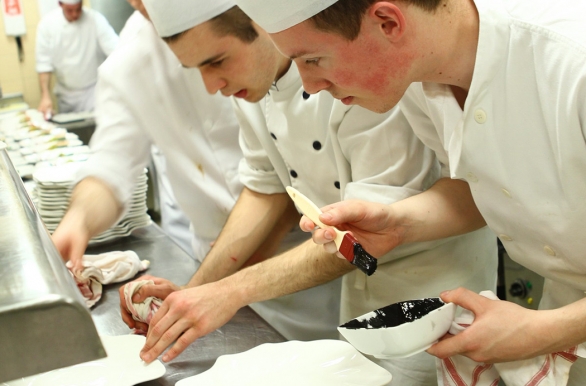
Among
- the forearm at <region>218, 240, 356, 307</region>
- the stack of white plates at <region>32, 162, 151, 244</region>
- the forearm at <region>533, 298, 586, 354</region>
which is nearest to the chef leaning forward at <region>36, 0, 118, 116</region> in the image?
the stack of white plates at <region>32, 162, 151, 244</region>

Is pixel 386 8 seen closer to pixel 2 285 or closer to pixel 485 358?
pixel 485 358

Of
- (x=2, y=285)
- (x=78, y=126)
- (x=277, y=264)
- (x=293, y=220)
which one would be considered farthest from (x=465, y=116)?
(x=78, y=126)

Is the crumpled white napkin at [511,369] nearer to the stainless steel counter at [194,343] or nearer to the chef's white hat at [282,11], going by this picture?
the stainless steel counter at [194,343]

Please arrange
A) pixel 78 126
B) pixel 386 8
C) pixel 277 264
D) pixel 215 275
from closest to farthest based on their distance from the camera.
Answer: pixel 386 8, pixel 277 264, pixel 215 275, pixel 78 126

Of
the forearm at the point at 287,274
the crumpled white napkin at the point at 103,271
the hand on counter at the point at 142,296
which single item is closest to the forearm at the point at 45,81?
the crumpled white napkin at the point at 103,271

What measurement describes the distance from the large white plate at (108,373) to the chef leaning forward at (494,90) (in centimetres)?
51

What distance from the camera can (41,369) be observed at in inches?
23.9

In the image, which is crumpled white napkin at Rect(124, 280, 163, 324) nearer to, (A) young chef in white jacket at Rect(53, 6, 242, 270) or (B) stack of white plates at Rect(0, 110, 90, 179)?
(A) young chef in white jacket at Rect(53, 6, 242, 270)

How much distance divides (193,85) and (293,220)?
0.61 metres

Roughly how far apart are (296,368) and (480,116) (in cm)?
67

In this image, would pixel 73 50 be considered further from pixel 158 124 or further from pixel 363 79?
pixel 363 79

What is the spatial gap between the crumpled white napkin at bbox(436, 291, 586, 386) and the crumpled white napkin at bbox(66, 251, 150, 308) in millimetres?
1117

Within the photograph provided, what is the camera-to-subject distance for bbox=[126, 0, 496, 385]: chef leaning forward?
155 centimetres

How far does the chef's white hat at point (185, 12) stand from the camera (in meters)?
1.68
